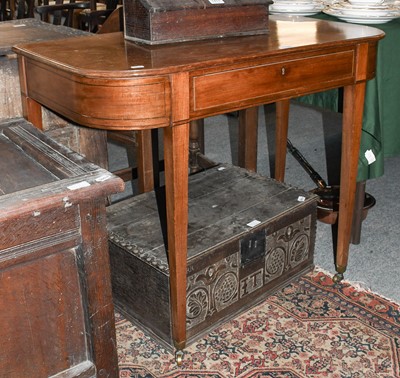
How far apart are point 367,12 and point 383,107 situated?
0.37 metres

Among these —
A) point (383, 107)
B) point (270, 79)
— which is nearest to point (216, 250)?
point (270, 79)

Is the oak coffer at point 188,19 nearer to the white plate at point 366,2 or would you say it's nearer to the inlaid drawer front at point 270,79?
the inlaid drawer front at point 270,79

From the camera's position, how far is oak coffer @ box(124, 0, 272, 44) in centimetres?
174

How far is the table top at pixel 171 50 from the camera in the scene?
1545 millimetres

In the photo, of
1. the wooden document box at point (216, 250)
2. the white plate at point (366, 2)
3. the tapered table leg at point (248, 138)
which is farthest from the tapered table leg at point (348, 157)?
the tapered table leg at point (248, 138)

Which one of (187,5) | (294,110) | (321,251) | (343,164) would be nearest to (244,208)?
(343,164)

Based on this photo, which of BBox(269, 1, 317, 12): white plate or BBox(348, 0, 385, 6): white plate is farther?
BBox(269, 1, 317, 12): white plate

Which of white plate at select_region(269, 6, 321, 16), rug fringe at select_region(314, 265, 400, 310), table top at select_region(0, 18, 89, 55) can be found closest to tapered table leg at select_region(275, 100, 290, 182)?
white plate at select_region(269, 6, 321, 16)

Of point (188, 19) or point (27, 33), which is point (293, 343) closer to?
point (188, 19)

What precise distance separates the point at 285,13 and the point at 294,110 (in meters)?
2.22

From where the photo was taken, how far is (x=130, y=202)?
226 cm

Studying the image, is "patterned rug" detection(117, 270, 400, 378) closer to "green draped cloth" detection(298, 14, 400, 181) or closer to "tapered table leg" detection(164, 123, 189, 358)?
"tapered table leg" detection(164, 123, 189, 358)

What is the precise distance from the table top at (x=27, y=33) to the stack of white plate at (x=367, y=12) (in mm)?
1014

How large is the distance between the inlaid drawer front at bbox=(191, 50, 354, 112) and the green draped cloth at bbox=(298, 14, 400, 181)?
1.18 ft
